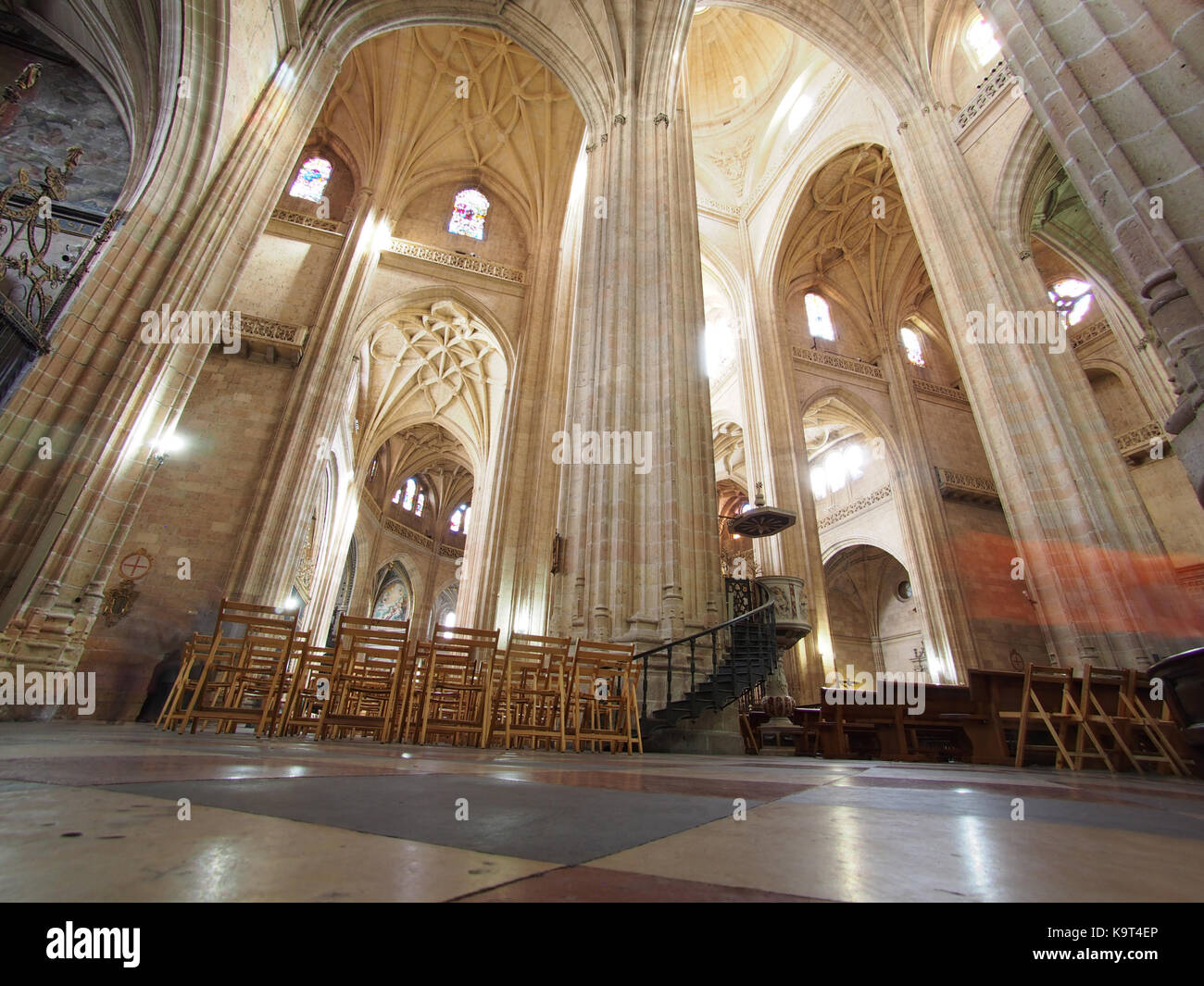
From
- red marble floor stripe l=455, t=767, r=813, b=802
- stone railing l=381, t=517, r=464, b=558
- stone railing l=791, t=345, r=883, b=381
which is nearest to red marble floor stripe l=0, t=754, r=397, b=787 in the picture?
red marble floor stripe l=455, t=767, r=813, b=802

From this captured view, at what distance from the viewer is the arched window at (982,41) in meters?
11.7

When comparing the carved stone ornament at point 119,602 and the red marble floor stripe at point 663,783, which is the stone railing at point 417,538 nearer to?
the carved stone ornament at point 119,602

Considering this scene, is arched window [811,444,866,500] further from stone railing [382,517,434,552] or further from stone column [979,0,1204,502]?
stone column [979,0,1204,502]

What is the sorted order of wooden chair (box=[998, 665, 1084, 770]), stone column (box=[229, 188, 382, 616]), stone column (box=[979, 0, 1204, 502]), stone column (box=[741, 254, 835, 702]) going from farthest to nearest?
1. stone column (box=[741, 254, 835, 702])
2. stone column (box=[229, 188, 382, 616])
3. wooden chair (box=[998, 665, 1084, 770])
4. stone column (box=[979, 0, 1204, 502])

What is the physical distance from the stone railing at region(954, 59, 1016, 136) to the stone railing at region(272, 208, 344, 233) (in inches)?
522

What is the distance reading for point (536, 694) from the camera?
4.92 m

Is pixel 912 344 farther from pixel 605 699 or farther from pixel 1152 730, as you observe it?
pixel 605 699

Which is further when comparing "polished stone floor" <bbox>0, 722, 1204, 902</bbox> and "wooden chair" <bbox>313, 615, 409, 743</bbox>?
"wooden chair" <bbox>313, 615, 409, 743</bbox>

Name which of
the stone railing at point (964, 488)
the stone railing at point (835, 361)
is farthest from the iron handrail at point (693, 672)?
the stone railing at point (835, 361)

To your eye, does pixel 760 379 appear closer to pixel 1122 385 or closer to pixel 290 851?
pixel 1122 385

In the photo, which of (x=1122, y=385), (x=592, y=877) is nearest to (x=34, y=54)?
(x=592, y=877)

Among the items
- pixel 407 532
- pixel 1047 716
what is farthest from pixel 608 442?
pixel 407 532

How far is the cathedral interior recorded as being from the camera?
3.65 ft

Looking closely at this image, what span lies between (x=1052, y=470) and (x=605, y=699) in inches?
289
